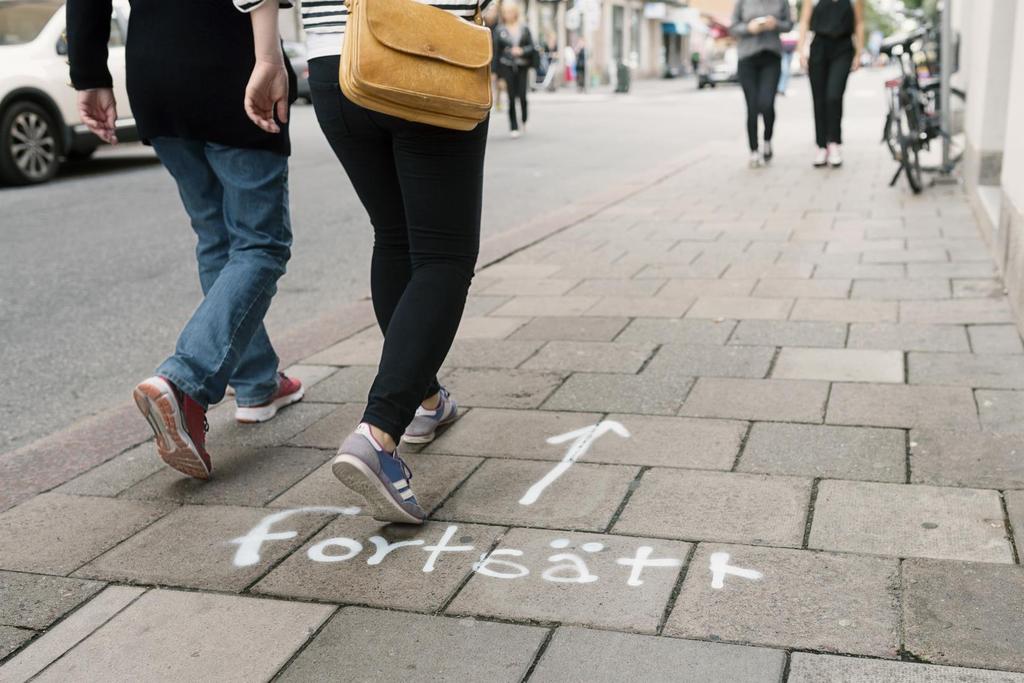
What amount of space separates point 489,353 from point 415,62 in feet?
6.53

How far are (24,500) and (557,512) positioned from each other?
1.43 m

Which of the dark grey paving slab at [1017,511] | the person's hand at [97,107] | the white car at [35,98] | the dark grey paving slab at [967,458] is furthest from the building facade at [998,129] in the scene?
the white car at [35,98]

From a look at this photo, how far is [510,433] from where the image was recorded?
3.41 metres

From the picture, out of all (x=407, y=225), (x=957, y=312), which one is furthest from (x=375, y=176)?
(x=957, y=312)

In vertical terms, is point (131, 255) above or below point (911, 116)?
below

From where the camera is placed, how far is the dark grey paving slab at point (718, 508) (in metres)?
2.61

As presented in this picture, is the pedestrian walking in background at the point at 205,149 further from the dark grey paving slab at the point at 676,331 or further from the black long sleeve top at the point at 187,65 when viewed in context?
the dark grey paving slab at the point at 676,331

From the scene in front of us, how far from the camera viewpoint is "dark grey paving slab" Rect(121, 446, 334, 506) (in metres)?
3.01

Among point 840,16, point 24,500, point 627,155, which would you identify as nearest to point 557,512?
point 24,500

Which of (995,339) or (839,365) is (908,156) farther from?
(839,365)

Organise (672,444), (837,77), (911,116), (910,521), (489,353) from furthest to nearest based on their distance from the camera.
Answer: (837,77)
(911,116)
(489,353)
(672,444)
(910,521)

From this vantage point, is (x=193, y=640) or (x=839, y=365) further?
(x=839, y=365)

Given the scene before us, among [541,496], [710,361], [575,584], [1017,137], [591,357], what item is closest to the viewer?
[575,584]

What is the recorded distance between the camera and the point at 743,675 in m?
2.00
